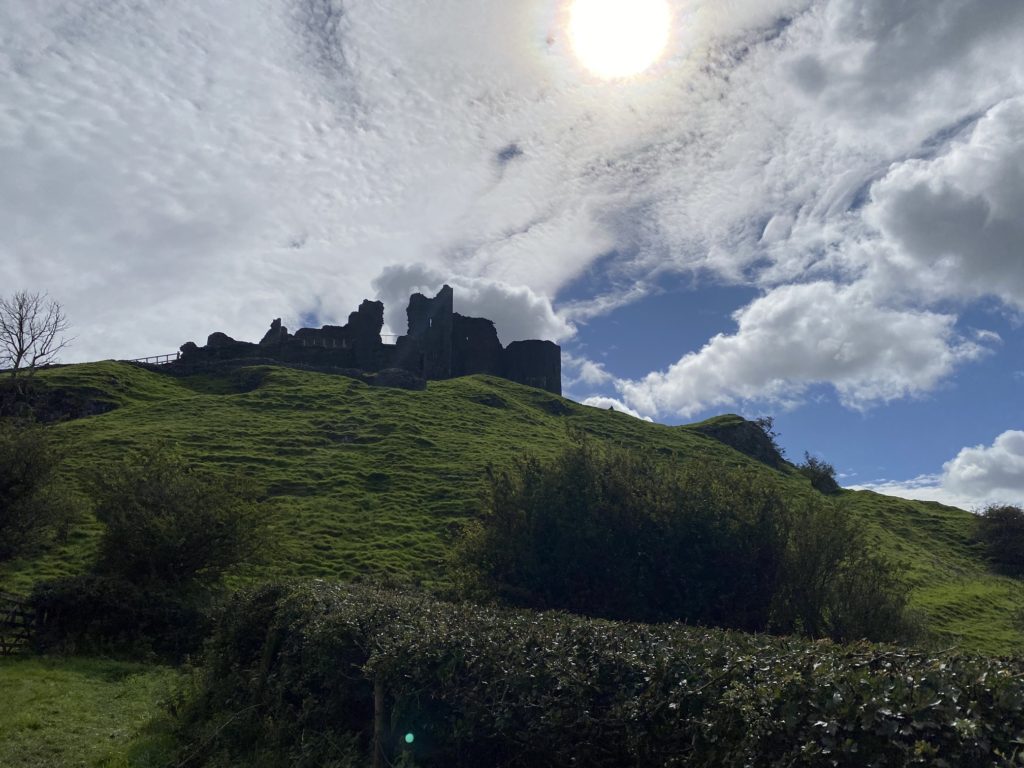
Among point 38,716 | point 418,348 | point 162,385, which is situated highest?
point 418,348

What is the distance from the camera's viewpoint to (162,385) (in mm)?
77125

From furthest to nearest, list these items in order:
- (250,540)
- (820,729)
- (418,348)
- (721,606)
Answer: (418,348) → (250,540) → (721,606) → (820,729)

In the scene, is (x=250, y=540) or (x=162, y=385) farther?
(x=162, y=385)

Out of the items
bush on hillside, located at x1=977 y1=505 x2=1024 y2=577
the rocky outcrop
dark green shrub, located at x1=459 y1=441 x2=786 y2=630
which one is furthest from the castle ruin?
dark green shrub, located at x1=459 y1=441 x2=786 y2=630

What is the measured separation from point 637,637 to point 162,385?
77.6 meters

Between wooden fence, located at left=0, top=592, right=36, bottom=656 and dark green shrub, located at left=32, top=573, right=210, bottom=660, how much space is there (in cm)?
22

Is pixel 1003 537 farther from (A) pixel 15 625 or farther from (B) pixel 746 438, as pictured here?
(A) pixel 15 625

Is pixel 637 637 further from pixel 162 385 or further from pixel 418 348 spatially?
pixel 418 348

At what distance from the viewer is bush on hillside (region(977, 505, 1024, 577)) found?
206 ft

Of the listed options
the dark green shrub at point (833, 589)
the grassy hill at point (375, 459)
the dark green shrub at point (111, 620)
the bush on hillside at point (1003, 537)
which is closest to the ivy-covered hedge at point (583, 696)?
the dark green shrub at point (111, 620)

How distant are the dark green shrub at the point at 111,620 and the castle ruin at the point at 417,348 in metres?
66.5

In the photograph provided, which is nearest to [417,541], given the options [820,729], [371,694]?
[371,694]

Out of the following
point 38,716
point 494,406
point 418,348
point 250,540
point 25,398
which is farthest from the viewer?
point 418,348

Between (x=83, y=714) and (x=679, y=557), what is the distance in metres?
14.9
